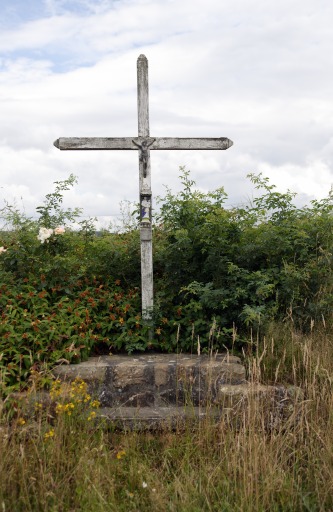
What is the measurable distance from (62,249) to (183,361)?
2.13m

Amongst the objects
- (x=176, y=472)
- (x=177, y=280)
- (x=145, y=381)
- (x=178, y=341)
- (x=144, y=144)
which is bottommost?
(x=176, y=472)

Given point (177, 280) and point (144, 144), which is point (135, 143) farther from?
point (177, 280)

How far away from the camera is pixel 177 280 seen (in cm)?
621

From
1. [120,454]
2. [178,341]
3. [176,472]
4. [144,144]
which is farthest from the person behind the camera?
[144,144]

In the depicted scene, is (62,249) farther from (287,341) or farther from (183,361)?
(287,341)

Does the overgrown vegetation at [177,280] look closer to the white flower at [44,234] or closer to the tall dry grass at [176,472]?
the white flower at [44,234]

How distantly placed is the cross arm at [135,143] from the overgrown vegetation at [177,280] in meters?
0.50

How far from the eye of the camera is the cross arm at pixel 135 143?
6.27m

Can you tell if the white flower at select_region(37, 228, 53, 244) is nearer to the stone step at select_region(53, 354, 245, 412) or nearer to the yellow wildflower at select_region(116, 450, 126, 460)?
the stone step at select_region(53, 354, 245, 412)

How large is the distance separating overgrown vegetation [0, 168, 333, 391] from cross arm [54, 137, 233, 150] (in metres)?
0.50

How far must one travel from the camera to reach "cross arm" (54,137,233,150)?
6.27 m

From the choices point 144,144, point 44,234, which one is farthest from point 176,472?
point 144,144

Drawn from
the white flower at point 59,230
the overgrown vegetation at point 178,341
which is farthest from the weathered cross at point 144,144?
the white flower at point 59,230

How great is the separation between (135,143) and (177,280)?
1.56 m
